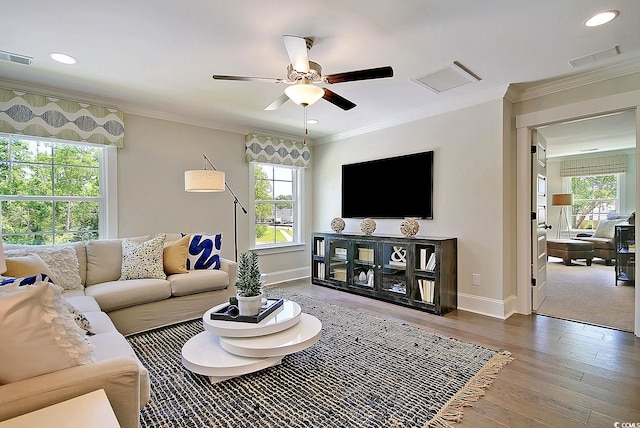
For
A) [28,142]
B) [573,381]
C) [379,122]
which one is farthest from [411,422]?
[28,142]

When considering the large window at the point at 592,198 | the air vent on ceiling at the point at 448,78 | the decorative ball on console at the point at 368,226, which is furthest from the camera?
the large window at the point at 592,198

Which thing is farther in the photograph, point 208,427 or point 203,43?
point 203,43

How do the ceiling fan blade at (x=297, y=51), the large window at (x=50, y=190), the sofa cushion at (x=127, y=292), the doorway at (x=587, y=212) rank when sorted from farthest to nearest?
the doorway at (x=587, y=212) < the large window at (x=50, y=190) < the sofa cushion at (x=127, y=292) < the ceiling fan blade at (x=297, y=51)

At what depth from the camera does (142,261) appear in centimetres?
310

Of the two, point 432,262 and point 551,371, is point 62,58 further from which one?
point 551,371

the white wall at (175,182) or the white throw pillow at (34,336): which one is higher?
the white wall at (175,182)

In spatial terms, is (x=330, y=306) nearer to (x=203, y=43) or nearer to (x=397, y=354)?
(x=397, y=354)

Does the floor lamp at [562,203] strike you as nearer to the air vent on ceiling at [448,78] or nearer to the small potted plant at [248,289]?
the air vent on ceiling at [448,78]

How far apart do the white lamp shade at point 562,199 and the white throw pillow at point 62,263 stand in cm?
919

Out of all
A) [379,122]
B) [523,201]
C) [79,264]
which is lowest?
[79,264]

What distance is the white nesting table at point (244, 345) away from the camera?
1949mm

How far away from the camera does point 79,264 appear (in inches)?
117

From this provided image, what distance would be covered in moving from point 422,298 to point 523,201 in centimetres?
156

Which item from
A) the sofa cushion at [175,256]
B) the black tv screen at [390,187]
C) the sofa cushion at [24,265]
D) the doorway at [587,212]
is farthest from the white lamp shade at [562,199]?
the sofa cushion at [24,265]
